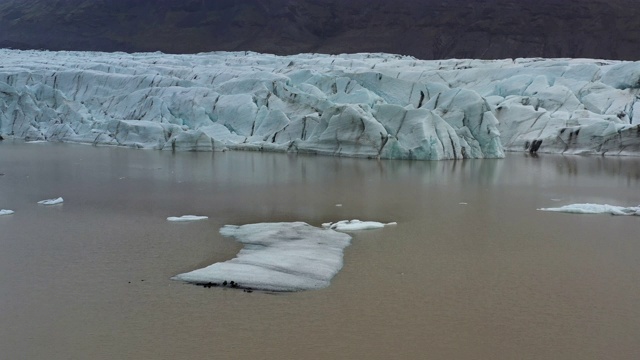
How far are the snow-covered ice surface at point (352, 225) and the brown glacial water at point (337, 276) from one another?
180 mm

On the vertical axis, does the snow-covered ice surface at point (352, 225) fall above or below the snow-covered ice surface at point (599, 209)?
below

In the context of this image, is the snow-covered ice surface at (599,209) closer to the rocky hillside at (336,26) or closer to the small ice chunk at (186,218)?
the small ice chunk at (186,218)

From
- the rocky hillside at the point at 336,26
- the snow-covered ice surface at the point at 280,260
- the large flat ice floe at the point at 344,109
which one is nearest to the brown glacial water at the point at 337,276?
the snow-covered ice surface at the point at 280,260

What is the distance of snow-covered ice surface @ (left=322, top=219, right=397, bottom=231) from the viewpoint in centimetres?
749

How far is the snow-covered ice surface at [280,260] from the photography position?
539 centimetres

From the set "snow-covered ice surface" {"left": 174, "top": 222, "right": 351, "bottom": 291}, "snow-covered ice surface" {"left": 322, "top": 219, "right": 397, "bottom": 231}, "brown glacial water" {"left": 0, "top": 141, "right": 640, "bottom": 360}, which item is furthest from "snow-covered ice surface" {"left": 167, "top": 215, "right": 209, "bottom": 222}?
"snow-covered ice surface" {"left": 322, "top": 219, "right": 397, "bottom": 231}

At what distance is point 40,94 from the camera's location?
61.9ft

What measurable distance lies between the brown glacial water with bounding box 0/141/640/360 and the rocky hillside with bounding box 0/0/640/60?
37807 millimetres

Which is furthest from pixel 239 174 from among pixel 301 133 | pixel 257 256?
pixel 257 256

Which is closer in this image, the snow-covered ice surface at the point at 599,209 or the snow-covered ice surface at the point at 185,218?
the snow-covered ice surface at the point at 185,218

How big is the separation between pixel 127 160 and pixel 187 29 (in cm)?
3913

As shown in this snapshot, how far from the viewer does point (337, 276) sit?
5.70 meters

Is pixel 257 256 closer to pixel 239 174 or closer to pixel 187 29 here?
pixel 239 174

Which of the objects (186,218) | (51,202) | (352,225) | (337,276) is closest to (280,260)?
(337,276)
